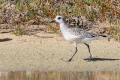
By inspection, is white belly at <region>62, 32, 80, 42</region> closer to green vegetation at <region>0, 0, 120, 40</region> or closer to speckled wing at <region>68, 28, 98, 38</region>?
speckled wing at <region>68, 28, 98, 38</region>

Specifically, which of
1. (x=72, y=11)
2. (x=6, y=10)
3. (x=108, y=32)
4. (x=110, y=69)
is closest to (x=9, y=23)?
(x=6, y=10)

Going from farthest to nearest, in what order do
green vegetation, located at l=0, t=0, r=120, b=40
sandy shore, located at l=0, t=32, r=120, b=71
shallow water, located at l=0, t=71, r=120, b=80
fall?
1. green vegetation, located at l=0, t=0, r=120, b=40
2. sandy shore, located at l=0, t=32, r=120, b=71
3. shallow water, located at l=0, t=71, r=120, b=80

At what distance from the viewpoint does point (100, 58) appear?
13.3 meters

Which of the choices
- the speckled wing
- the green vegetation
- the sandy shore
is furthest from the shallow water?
the green vegetation

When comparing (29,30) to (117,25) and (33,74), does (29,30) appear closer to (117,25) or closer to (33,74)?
(117,25)

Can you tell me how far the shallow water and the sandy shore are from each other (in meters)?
0.46

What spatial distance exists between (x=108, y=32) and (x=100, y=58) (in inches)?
81.5

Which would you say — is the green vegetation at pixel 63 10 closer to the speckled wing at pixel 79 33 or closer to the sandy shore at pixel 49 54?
the sandy shore at pixel 49 54

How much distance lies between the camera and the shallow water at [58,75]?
10.7m

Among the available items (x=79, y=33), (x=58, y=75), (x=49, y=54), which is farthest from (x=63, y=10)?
(x=58, y=75)

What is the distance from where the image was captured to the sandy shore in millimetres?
12289

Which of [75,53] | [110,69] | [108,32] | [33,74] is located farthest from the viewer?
[108,32]

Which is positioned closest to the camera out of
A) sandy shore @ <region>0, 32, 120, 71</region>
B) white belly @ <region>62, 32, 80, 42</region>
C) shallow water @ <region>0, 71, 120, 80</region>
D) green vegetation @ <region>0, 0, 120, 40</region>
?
Result: shallow water @ <region>0, 71, 120, 80</region>

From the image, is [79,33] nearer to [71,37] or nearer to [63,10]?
[71,37]
